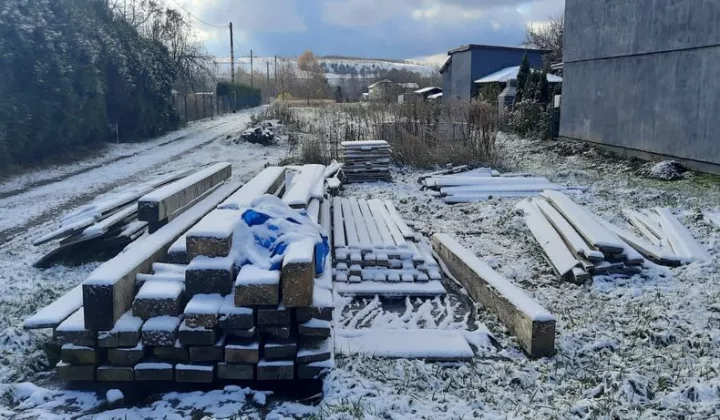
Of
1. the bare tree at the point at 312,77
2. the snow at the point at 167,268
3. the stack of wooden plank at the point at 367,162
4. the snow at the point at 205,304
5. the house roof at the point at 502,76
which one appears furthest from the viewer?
the bare tree at the point at 312,77

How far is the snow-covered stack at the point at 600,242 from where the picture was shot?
603 cm

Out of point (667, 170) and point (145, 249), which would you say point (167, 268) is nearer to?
point (145, 249)

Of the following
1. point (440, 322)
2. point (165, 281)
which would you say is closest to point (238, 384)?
point (165, 281)

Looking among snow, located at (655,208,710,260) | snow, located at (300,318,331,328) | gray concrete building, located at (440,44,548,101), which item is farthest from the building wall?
snow, located at (300,318,331,328)

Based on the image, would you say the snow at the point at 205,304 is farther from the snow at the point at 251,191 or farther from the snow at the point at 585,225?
the snow at the point at 585,225

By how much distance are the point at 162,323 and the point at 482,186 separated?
8.16 metres

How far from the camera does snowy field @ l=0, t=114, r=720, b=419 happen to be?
11.5ft

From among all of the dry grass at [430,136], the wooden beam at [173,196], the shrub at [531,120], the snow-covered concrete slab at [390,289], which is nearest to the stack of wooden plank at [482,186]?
the dry grass at [430,136]

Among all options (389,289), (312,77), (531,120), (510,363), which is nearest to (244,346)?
(510,363)

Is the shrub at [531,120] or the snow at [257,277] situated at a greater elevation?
the shrub at [531,120]

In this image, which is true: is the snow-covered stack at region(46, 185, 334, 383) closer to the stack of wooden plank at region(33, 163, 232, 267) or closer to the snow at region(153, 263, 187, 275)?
the snow at region(153, 263, 187, 275)

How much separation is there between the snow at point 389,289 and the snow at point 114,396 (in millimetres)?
2493

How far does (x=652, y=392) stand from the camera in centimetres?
372

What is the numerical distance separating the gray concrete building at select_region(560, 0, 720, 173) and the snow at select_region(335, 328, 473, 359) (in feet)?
30.1
